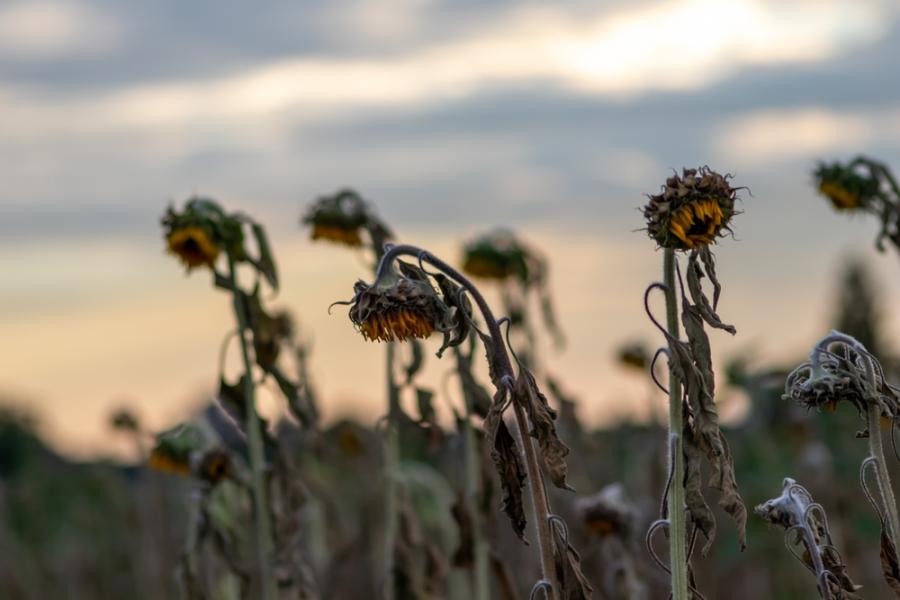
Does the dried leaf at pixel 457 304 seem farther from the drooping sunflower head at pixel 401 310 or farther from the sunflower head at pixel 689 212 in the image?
the sunflower head at pixel 689 212

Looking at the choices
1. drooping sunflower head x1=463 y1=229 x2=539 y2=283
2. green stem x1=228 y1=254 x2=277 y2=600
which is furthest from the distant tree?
green stem x1=228 y1=254 x2=277 y2=600

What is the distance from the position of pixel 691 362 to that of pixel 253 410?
1741mm

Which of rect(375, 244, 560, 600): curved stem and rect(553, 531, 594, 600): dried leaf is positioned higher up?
rect(375, 244, 560, 600): curved stem

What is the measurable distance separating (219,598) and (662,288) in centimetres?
293

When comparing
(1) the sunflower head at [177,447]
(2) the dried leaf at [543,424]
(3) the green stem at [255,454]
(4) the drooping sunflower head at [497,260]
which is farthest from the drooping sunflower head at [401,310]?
(4) the drooping sunflower head at [497,260]

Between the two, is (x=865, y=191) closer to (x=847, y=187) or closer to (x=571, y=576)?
(x=847, y=187)

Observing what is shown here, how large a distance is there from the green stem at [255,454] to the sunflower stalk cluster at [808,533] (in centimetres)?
163

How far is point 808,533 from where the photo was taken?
85.9 inches

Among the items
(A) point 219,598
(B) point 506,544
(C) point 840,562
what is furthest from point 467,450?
(B) point 506,544

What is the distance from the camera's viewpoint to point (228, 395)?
374cm

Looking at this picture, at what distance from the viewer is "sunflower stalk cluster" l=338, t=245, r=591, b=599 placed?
7.02 feet

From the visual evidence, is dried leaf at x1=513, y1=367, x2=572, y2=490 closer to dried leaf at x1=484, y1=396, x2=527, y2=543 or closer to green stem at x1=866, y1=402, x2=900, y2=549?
dried leaf at x1=484, y1=396, x2=527, y2=543

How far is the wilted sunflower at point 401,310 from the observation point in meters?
2.21

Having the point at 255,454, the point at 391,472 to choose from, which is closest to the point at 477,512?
the point at 391,472
